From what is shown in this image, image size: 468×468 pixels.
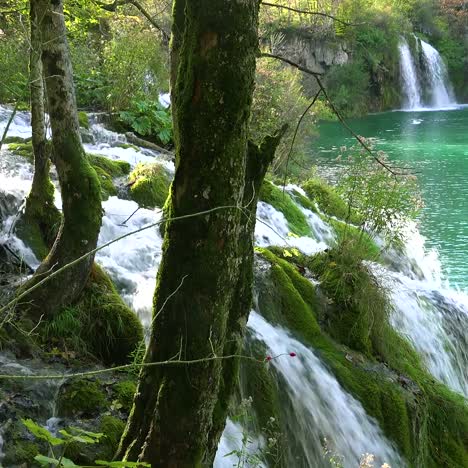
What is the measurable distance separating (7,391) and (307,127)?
13506 mm

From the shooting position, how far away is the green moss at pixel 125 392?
4062 mm

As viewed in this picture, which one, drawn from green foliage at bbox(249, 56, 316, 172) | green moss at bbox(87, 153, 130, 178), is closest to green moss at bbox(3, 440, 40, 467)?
green moss at bbox(87, 153, 130, 178)

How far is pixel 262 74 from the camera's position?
15.2m

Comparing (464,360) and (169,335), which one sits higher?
(169,335)

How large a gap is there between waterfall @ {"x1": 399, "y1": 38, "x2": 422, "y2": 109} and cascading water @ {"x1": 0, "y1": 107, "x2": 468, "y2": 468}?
105ft

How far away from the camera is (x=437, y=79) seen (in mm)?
40906

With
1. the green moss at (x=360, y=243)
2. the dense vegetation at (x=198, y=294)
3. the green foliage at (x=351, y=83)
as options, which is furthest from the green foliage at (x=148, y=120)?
the green foliage at (x=351, y=83)

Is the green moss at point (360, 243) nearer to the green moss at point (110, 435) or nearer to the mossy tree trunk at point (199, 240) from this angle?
the green moss at point (110, 435)

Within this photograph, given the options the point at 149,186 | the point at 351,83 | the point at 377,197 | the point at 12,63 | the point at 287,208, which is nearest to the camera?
the point at 377,197

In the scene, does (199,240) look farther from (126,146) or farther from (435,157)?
(435,157)

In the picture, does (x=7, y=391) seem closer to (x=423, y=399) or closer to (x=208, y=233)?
(x=208, y=233)

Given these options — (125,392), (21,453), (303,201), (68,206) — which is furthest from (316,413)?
(303,201)

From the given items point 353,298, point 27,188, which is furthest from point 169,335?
point 27,188

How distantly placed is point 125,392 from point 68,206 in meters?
1.47
